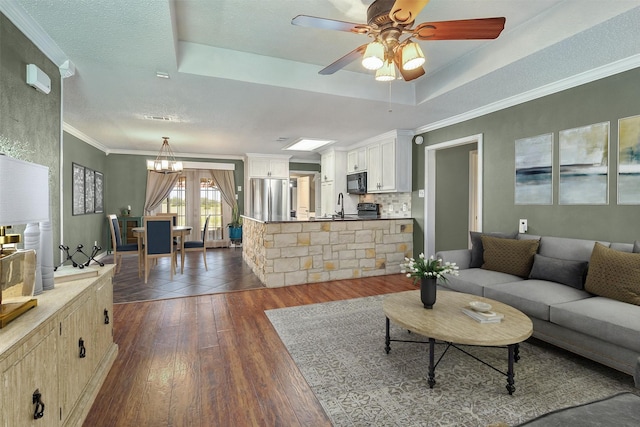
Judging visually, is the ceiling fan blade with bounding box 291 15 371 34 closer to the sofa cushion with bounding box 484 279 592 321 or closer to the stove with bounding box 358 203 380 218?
the sofa cushion with bounding box 484 279 592 321

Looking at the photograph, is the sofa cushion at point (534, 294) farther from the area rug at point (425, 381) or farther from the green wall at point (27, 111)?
the green wall at point (27, 111)

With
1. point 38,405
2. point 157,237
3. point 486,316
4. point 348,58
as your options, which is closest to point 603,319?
point 486,316

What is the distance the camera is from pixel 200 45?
2.87 meters

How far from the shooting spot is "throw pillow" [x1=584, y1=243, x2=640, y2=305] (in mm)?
2238

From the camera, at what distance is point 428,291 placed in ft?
7.59

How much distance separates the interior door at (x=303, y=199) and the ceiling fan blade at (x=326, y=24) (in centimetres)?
742

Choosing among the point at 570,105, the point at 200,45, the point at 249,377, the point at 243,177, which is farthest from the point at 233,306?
the point at 243,177

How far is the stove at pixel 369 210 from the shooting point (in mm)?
6043

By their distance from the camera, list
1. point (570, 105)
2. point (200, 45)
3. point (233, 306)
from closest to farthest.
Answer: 1. point (200, 45)
2. point (570, 105)
3. point (233, 306)

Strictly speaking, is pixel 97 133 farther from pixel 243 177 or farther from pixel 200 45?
pixel 200 45

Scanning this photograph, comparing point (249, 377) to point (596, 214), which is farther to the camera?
point (596, 214)

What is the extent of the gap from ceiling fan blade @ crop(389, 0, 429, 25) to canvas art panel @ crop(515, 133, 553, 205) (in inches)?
98.7

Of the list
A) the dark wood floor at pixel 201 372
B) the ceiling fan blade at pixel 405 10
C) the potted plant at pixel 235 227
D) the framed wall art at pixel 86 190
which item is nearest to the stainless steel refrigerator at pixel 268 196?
the potted plant at pixel 235 227

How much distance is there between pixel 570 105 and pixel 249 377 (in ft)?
12.7
